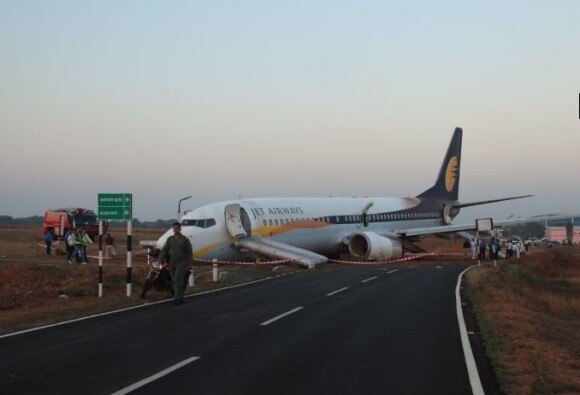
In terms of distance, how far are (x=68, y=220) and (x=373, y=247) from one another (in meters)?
23.6

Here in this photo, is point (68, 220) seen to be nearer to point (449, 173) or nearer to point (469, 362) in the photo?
point (449, 173)

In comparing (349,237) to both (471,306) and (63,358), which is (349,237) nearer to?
(471,306)

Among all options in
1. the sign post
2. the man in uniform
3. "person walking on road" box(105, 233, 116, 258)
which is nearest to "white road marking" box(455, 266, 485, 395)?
the man in uniform

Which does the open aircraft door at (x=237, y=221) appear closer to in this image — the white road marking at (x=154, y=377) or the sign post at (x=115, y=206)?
the sign post at (x=115, y=206)

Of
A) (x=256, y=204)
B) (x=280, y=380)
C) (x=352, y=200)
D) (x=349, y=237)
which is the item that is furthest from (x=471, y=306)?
(x=352, y=200)

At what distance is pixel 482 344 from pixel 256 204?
82.3 ft

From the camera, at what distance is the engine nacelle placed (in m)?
39.1

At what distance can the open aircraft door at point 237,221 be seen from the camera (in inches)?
1312

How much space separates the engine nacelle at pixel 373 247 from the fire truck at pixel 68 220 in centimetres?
2112

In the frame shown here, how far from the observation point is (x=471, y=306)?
55.5ft

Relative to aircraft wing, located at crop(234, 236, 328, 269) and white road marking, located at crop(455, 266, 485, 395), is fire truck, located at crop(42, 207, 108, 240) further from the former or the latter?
white road marking, located at crop(455, 266, 485, 395)

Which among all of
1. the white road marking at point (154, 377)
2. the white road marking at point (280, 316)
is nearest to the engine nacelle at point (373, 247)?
the white road marking at point (280, 316)

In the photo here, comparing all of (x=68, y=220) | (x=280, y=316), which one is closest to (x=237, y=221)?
(x=280, y=316)

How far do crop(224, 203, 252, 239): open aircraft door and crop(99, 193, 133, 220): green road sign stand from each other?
13.5 meters
